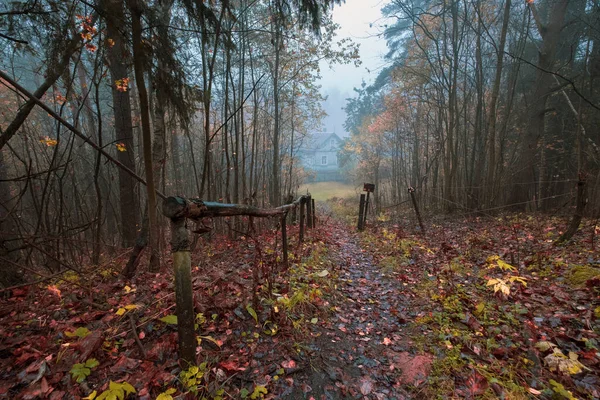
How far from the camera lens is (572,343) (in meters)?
2.34

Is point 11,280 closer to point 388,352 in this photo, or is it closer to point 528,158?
point 388,352

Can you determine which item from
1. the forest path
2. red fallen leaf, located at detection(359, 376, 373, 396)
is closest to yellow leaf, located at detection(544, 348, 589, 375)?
the forest path

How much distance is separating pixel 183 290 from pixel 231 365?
747 mm

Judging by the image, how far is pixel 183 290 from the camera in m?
1.71

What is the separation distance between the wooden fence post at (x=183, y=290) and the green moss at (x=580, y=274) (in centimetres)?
471

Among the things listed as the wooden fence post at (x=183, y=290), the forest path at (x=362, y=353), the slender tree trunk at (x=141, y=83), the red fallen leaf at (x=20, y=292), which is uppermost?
the slender tree trunk at (x=141, y=83)

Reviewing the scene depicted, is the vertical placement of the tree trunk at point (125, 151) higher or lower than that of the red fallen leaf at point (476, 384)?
higher

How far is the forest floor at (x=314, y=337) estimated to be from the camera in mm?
1801

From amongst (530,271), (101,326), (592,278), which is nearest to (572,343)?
(592,278)

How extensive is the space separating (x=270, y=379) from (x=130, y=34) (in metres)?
3.84

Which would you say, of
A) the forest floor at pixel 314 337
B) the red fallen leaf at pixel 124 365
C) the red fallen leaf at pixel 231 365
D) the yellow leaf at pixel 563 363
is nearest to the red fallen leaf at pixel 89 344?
the forest floor at pixel 314 337

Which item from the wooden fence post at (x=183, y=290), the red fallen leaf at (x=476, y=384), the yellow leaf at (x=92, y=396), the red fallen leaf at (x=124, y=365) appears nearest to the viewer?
the yellow leaf at (x=92, y=396)

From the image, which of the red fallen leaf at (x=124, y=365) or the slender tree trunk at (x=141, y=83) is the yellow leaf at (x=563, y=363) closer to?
the red fallen leaf at (x=124, y=365)

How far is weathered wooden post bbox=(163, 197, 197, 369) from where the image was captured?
158 cm
